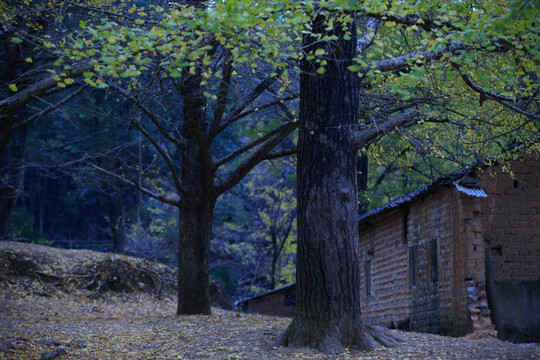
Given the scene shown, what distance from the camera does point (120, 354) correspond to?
29.6ft

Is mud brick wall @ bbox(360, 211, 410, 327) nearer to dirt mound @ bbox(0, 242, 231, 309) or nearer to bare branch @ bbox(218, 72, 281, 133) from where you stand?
bare branch @ bbox(218, 72, 281, 133)

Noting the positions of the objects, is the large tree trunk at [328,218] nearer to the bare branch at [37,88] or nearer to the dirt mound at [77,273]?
the bare branch at [37,88]

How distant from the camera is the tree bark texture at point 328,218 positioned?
8328 mm

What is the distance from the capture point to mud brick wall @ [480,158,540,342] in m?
13.1

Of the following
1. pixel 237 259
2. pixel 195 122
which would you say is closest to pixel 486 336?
pixel 195 122

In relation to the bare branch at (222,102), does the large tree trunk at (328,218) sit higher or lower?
lower

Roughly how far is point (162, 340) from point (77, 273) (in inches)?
404

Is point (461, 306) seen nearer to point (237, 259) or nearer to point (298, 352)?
point (298, 352)

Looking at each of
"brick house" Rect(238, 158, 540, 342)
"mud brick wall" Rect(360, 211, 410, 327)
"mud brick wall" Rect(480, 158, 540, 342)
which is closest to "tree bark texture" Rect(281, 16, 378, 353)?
"brick house" Rect(238, 158, 540, 342)

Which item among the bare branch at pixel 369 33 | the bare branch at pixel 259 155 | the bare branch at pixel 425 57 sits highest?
the bare branch at pixel 369 33

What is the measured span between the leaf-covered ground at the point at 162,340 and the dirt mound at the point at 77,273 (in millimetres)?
1438

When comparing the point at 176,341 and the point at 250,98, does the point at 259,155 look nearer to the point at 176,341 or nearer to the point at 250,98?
the point at 250,98

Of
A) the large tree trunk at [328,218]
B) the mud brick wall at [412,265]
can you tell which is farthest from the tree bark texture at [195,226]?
the mud brick wall at [412,265]

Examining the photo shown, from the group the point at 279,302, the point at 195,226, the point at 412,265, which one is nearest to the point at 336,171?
the point at 195,226
